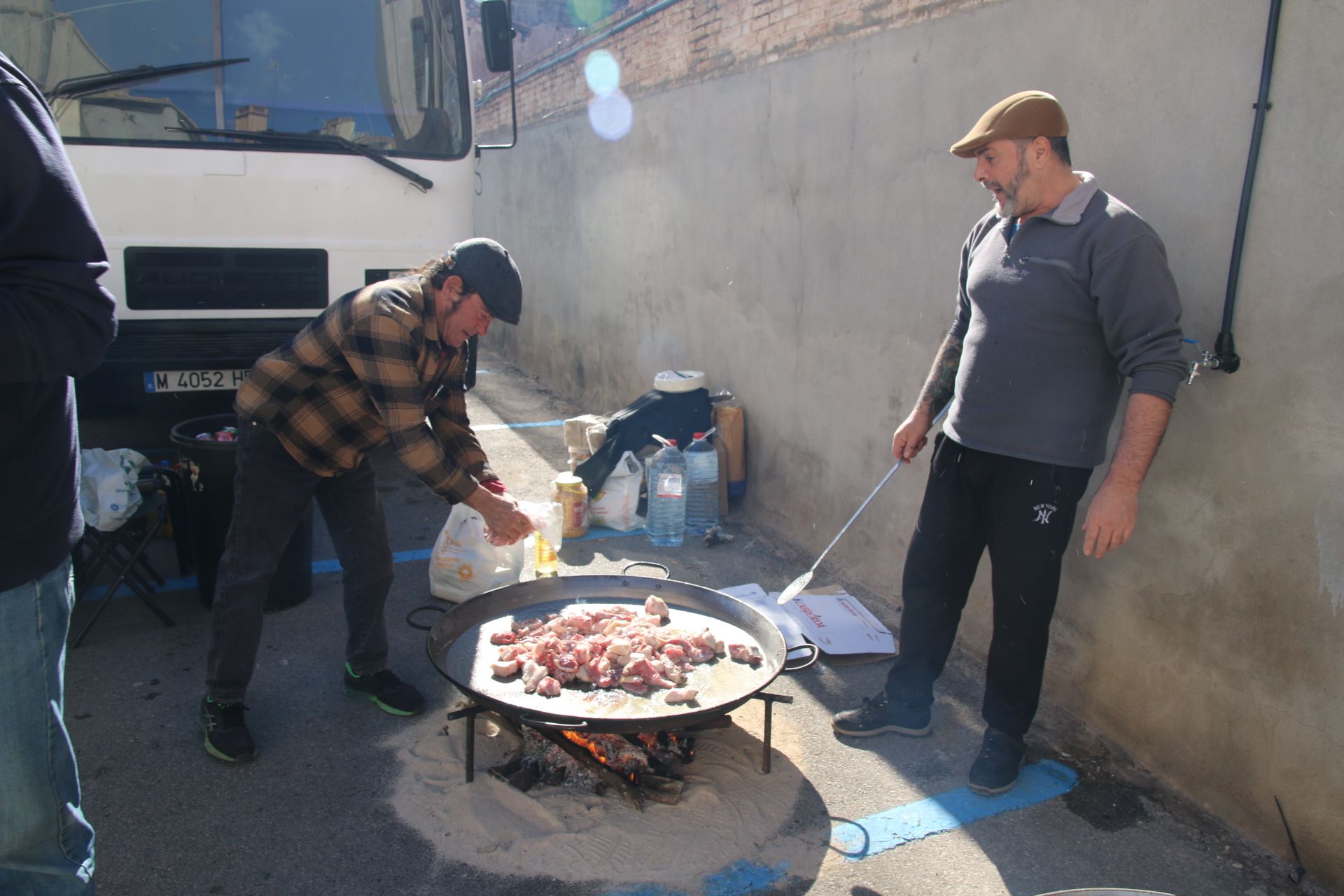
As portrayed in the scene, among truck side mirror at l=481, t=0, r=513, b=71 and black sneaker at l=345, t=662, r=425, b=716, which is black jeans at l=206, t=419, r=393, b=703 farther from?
truck side mirror at l=481, t=0, r=513, b=71

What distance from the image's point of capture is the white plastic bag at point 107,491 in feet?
13.0

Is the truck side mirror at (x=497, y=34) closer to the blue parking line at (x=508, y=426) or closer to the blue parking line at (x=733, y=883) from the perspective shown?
the blue parking line at (x=508, y=426)

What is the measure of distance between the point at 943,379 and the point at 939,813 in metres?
1.57

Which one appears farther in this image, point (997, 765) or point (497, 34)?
point (497, 34)

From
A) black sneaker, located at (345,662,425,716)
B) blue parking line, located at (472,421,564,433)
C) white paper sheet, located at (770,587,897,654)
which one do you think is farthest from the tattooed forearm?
blue parking line, located at (472,421,564,433)

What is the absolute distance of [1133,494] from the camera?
2699 millimetres

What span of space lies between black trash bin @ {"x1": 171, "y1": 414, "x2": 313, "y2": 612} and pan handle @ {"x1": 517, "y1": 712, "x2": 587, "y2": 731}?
1.99 metres

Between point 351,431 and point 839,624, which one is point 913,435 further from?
point 351,431

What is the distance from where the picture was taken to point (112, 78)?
451 cm

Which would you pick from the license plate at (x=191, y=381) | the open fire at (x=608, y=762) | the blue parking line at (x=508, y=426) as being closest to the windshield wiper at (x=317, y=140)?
the license plate at (x=191, y=381)

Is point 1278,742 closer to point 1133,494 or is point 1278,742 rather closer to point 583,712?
point 1133,494

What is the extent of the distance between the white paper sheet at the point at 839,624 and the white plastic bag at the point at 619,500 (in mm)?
1397

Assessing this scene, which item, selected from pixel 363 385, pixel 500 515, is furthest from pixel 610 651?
pixel 363 385

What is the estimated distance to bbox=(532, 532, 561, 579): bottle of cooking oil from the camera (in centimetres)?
482
